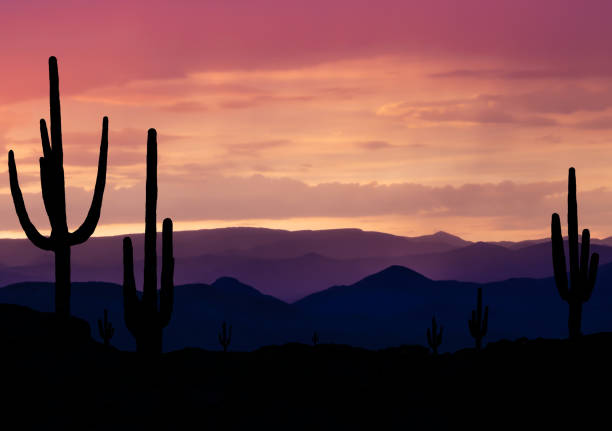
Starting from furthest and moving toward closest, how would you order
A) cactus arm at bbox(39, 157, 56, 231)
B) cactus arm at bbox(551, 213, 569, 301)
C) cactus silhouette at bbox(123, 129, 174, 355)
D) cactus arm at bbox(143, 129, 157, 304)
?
cactus arm at bbox(551, 213, 569, 301)
cactus arm at bbox(39, 157, 56, 231)
cactus arm at bbox(143, 129, 157, 304)
cactus silhouette at bbox(123, 129, 174, 355)

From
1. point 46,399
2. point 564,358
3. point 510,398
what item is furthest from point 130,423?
point 564,358

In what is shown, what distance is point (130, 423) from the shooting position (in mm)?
14172

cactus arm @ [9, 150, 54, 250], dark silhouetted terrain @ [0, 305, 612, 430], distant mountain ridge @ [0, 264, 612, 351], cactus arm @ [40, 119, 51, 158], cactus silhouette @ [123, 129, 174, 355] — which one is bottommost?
distant mountain ridge @ [0, 264, 612, 351]

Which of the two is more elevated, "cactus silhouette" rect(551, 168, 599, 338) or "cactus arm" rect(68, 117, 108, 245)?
"cactus arm" rect(68, 117, 108, 245)

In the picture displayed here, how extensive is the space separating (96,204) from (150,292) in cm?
216

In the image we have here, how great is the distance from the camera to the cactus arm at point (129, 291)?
51.3ft

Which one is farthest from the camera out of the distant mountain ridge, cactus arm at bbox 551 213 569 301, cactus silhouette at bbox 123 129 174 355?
the distant mountain ridge

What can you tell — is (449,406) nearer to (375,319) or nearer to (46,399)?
(46,399)

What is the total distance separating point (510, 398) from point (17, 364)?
7.90 m

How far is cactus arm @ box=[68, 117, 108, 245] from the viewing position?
17.0 meters

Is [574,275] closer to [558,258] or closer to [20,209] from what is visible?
[558,258]

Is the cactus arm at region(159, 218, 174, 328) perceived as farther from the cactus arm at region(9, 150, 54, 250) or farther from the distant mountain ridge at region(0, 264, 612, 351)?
the distant mountain ridge at region(0, 264, 612, 351)

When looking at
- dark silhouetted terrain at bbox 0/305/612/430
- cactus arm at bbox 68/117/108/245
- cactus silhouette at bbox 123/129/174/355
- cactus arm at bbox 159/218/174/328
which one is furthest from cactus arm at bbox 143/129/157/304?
dark silhouetted terrain at bbox 0/305/612/430

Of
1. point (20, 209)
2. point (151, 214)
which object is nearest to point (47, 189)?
point (20, 209)
